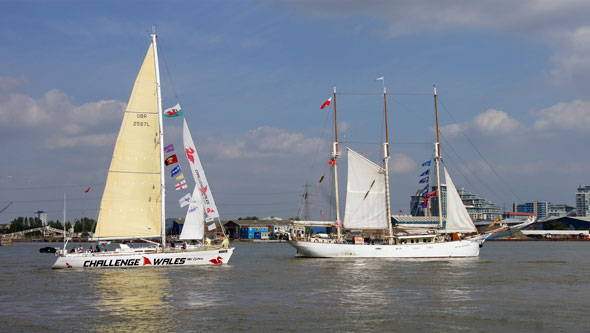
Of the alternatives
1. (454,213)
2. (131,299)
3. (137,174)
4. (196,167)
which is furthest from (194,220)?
(454,213)

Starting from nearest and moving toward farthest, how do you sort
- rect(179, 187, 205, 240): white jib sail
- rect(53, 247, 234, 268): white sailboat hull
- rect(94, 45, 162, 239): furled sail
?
rect(53, 247, 234, 268): white sailboat hull → rect(94, 45, 162, 239): furled sail → rect(179, 187, 205, 240): white jib sail

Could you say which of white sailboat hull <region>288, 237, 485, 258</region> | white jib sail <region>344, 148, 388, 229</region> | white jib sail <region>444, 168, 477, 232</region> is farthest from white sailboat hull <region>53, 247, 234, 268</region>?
white jib sail <region>444, 168, 477, 232</region>

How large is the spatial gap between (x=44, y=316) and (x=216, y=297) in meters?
9.58

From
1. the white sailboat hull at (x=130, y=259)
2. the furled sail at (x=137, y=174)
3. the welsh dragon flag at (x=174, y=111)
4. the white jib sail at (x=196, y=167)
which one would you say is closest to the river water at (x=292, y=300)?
the white sailboat hull at (x=130, y=259)

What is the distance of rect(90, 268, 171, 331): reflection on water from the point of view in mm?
Answer: 26875

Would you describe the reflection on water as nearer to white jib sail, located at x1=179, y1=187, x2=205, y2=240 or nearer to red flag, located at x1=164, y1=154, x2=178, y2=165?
white jib sail, located at x1=179, y1=187, x2=205, y2=240

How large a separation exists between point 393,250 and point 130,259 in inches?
1379

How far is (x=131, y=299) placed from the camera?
34.4 metres

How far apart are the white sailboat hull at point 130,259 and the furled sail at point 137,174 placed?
6.03 feet

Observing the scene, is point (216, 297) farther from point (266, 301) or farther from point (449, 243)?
point (449, 243)

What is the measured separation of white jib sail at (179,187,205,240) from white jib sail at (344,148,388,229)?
2646 cm

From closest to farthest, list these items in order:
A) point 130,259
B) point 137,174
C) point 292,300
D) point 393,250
→ point 292,300
point 130,259
point 137,174
point 393,250

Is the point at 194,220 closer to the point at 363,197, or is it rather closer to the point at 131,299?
the point at 131,299

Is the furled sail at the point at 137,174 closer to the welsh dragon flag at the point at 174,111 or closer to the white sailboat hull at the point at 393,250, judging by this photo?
the welsh dragon flag at the point at 174,111
